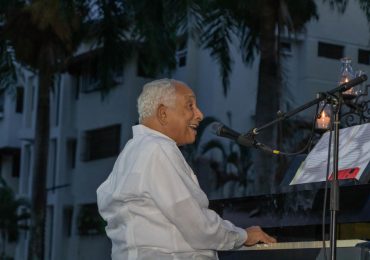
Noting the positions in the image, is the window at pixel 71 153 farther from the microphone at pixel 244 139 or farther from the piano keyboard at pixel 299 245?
the piano keyboard at pixel 299 245

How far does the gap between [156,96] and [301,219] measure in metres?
0.97

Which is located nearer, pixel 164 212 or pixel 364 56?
pixel 164 212

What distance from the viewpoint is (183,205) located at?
3758 mm

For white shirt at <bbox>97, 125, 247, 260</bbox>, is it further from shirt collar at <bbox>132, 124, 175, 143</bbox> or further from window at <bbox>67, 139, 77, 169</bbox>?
window at <bbox>67, 139, 77, 169</bbox>

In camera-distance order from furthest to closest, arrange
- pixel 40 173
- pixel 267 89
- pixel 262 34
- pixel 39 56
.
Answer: pixel 39 56, pixel 40 173, pixel 262 34, pixel 267 89

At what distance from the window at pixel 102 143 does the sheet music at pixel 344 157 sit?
79.7ft

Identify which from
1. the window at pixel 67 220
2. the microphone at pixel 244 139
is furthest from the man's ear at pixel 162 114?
the window at pixel 67 220

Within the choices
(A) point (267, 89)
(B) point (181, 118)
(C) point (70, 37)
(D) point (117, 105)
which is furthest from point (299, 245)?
(D) point (117, 105)

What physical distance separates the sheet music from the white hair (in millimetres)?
908

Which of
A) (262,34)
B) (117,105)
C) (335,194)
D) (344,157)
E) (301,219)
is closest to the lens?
Result: (335,194)

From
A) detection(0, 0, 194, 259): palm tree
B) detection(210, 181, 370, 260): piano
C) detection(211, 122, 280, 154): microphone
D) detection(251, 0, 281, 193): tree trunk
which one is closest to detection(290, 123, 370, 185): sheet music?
detection(210, 181, 370, 260): piano

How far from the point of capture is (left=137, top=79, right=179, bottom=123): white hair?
4.02 metres

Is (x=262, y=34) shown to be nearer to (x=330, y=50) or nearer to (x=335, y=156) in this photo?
(x=335, y=156)

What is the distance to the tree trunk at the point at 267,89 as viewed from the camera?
1369cm
